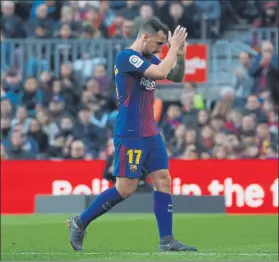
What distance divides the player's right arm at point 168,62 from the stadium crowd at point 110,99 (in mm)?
10087

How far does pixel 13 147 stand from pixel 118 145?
38.9 ft

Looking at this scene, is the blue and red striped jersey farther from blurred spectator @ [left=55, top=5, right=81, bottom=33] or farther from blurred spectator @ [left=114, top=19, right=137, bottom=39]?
blurred spectator @ [left=55, top=5, right=81, bottom=33]

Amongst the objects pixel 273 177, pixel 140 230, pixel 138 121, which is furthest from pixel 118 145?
pixel 273 177

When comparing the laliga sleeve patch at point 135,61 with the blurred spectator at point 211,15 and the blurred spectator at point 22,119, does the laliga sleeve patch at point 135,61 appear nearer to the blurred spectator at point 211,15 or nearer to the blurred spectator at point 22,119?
the blurred spectator at point 22,119

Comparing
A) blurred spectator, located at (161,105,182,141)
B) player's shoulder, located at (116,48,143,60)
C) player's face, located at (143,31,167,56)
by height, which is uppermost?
player's face, located at (143,31,167,56)

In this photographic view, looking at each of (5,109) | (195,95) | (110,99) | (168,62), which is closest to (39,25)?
(110,99)

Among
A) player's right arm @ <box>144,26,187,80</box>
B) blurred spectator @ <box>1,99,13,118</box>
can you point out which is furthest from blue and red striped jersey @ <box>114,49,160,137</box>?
blurred spectator @ <box>1,99,13,118</box>

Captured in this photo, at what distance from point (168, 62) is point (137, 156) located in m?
1.00

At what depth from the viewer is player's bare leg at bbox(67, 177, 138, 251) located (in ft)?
37.3

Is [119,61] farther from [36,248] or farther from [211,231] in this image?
Answer: [211,231]

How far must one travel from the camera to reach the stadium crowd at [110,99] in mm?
22781

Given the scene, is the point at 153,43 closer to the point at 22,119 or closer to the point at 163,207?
the point at 163,207

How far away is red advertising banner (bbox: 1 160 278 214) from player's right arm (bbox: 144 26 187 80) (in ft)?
34.3

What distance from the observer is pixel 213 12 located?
85.3ft
